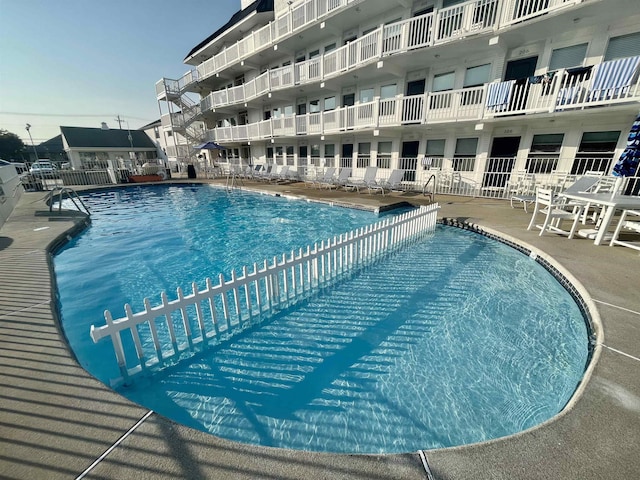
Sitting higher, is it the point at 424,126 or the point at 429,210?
the point at 424,126

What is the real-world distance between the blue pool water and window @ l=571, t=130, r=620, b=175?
5990 millimetres

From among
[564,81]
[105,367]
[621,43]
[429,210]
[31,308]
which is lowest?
[105,367]

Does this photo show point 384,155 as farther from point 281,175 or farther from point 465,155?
point 281,175

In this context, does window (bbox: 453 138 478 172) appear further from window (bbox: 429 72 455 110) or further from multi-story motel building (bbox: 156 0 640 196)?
window (bbox: 429 72 455 110)

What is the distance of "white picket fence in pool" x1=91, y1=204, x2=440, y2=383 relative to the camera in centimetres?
288

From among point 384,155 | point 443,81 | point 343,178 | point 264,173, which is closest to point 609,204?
point 443,81

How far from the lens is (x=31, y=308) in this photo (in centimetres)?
344

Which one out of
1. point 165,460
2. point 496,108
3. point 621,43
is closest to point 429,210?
point 496,108

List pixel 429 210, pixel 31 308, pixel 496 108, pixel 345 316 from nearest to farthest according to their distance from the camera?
1. pixel 31 308
2. pixel 345 316
3. pixel 429 210
4. pixel 496 108

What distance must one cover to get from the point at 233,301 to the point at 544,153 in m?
12.1

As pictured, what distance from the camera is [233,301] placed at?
446cm

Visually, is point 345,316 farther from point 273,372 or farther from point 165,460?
point 165,460

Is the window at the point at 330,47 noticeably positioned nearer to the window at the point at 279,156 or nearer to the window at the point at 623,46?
the window at the point at 279,156

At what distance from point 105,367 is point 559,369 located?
211 inches
